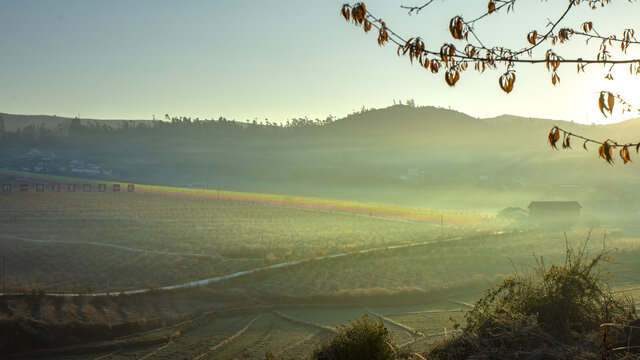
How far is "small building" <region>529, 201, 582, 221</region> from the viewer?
58750 mm

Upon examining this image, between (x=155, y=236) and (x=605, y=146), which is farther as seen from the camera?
(x=155, y=236)

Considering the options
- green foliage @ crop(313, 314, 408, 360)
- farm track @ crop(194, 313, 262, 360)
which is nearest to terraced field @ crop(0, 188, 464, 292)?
farm track @ crop(194, 313, 262, 360)

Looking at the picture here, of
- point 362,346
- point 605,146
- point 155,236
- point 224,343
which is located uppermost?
point 605,146

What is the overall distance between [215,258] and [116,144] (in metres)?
119

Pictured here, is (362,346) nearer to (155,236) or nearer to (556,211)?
(155,236)

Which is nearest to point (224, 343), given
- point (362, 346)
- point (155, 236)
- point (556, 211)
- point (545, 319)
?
point (362, 346)

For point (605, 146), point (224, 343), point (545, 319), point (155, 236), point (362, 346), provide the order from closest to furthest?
point (605, 146), point (362, 346), point (545, 319), point (224, 343), point (155, 236)

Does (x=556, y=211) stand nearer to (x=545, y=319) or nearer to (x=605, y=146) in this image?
(x=545, y=319)

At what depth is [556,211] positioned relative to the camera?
59.5m

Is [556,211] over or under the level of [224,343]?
over

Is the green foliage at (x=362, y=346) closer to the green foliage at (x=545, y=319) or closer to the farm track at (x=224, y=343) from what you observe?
the green foliage at (x=545, y=319)

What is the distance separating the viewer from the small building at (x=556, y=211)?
58750 millimetres

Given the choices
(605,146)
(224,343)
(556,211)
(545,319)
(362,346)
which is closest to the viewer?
(605,146)


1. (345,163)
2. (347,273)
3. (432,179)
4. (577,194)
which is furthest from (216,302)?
(345,163)
